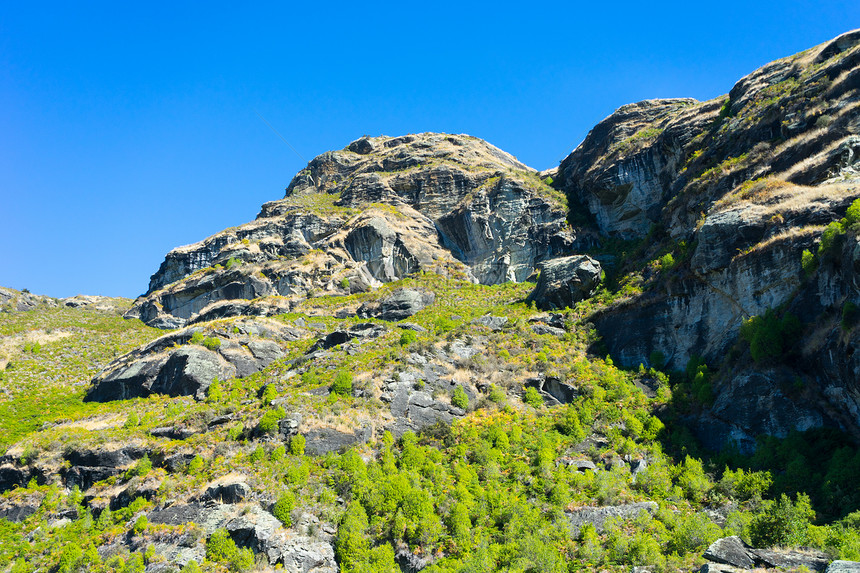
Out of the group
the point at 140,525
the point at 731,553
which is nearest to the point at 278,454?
the point at 140,525

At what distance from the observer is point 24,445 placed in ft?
133

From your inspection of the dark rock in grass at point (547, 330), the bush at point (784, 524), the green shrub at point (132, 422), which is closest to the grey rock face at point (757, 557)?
the bush at point (784, 524)

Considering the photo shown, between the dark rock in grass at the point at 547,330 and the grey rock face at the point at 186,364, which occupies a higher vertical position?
the grey rock face at the point at 186,364

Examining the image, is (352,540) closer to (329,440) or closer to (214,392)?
(329,440)

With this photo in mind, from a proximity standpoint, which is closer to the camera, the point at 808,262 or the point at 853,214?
the point at 853,214

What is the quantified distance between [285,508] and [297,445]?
560cm

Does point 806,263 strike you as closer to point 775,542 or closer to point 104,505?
point 775,542

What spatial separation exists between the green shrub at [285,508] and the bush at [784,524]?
77.8 feet

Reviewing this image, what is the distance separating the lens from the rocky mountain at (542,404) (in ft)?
94.9

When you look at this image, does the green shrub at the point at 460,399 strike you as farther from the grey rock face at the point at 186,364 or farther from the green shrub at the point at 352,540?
the grey rock face at the point at 186,364

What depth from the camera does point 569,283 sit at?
55906 mm

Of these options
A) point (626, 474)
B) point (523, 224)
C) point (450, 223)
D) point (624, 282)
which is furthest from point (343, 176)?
point (626, 474)

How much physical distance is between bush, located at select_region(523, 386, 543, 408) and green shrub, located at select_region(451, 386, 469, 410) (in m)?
4.74

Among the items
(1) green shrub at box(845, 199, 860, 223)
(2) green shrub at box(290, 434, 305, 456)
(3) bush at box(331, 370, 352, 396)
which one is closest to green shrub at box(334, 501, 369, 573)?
(2) green shrub at box(290, 434, 305, 456)
